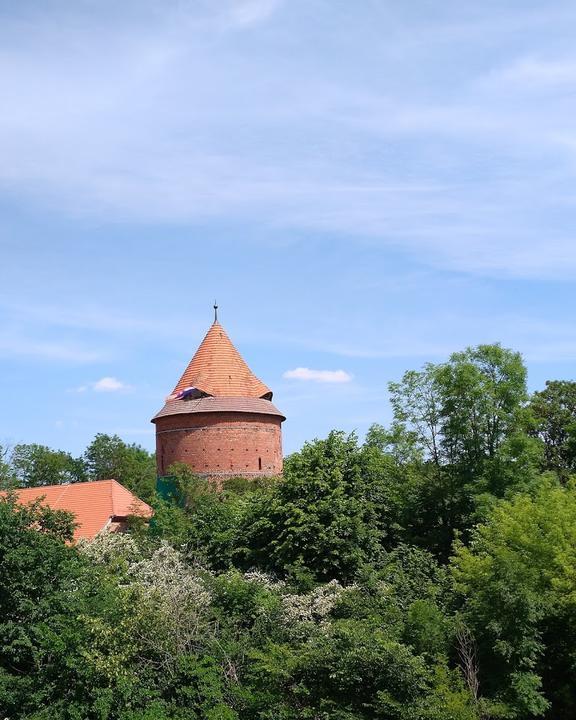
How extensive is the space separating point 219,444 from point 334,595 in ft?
69.9

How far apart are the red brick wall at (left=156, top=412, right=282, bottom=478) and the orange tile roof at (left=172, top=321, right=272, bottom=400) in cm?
131

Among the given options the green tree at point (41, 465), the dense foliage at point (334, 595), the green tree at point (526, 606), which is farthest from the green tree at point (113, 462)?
the green tree at point (526, 606)

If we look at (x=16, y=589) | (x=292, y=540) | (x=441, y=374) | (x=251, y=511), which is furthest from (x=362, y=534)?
(x=16, y=589)

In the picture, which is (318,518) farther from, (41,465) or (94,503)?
(41,465)

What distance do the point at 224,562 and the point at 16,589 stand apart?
791 centimetres

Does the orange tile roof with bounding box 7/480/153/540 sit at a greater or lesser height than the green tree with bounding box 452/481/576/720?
greater

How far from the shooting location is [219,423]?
142ft

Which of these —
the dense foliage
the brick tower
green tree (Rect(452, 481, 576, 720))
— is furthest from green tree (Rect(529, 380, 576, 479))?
green tree (Rect(452, 481, 576, 720))

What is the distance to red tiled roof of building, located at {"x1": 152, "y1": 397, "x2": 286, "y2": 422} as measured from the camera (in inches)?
1706

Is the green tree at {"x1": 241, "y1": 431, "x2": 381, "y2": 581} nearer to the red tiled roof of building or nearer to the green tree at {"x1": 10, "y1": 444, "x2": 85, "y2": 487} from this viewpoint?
the red tiled roof of building

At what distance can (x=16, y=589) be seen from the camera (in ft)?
66.5

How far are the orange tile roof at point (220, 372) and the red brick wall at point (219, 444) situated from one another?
1.31m

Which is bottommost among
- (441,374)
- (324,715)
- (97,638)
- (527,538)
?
(324,715)

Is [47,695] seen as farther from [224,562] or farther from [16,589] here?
[224,562]
